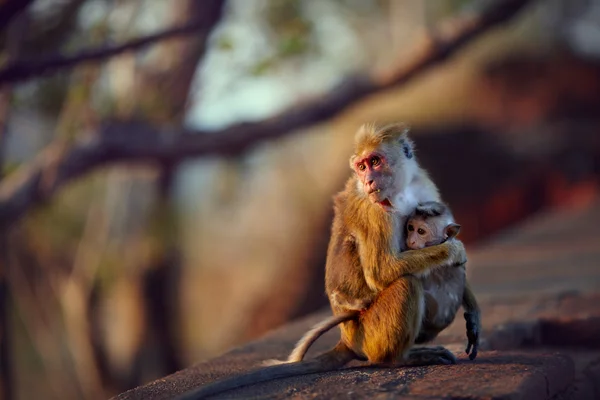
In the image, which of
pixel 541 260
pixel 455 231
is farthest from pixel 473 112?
pixel 455 231

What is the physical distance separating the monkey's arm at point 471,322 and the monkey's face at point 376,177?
23.2 inches

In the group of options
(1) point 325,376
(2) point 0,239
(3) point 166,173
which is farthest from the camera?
(3) point 166,173

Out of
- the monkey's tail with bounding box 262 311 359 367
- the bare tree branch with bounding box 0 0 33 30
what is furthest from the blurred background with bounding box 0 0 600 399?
the monkey's tail with bounding box 262 311 359 367

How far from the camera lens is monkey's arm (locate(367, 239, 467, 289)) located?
3.12 m

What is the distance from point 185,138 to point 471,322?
3987mm

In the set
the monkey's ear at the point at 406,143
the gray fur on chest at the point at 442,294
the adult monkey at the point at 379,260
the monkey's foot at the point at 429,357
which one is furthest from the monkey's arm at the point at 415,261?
the monkey's ear at the point at 406,143

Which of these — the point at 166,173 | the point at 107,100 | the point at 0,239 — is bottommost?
the point at 0,239

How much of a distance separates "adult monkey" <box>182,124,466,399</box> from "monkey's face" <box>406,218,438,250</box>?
43 mm

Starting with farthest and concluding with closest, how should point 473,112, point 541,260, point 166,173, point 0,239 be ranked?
point 473,112
point 166,173
point 541,260
point 0,239

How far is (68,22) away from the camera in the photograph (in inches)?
285

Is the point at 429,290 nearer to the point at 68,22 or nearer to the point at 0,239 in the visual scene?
the point at 0,239

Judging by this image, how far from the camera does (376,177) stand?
3.22 meters

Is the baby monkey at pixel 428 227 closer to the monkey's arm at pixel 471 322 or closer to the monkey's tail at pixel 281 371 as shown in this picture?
the monkey's tail at pixel 281 371

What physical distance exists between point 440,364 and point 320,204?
9.19m
